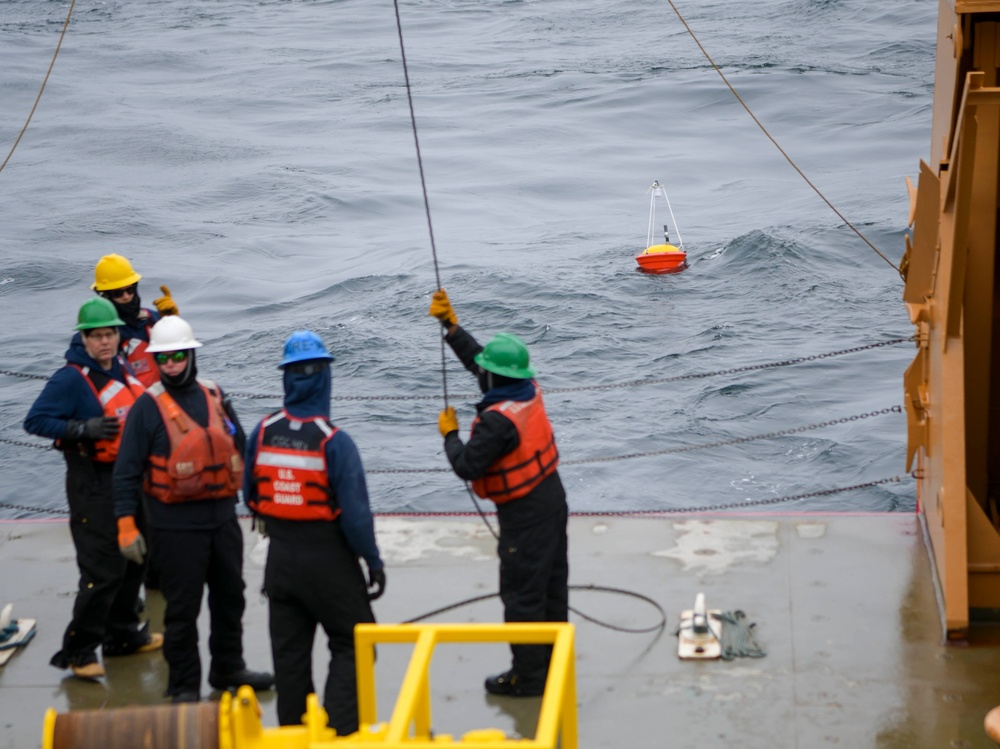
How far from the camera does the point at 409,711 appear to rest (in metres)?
3.47

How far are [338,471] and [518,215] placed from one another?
83.4ft

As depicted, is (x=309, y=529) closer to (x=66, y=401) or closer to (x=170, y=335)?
(x=170, y=335)

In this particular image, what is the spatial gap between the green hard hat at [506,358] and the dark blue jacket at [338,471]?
2.27ft

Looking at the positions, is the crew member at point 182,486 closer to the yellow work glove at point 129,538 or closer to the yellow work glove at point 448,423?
the yellow work glove at point 129,538

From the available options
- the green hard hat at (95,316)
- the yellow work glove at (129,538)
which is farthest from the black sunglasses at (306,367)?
the green hard hat at (95,316)

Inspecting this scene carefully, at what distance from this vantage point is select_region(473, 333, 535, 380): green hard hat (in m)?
5.25

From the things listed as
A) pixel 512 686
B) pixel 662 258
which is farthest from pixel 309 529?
pixel 662 258

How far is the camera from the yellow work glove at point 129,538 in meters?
5.26

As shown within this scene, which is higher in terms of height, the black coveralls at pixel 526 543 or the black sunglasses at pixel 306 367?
the black sunglasses at pixel 306 367

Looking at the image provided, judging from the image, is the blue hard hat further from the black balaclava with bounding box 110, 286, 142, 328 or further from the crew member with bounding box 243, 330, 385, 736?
the black balaclava with bounding box 110, 286, 142, 328

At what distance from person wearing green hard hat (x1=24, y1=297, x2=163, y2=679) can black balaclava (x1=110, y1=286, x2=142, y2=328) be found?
0.44 meters

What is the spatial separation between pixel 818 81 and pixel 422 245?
17320 millimetres

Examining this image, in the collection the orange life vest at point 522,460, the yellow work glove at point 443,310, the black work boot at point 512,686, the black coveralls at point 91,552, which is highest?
the yellow work glove at point 443,310

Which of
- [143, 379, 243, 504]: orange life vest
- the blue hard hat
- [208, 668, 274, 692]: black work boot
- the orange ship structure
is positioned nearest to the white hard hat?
[143, 379, 243, 504]: orange life vest
